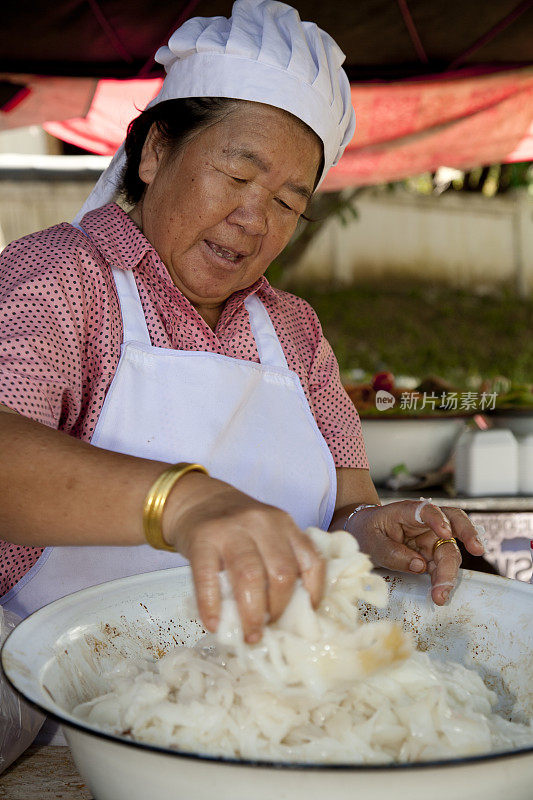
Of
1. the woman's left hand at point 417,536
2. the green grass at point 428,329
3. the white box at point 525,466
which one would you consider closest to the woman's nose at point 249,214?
the woman's left hand at point 417,536

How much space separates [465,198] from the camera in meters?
9.68

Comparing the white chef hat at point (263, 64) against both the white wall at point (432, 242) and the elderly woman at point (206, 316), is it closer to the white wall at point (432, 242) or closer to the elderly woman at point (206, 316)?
the elderly woman at point (206, 316)

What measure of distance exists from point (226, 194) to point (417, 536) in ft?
2.40

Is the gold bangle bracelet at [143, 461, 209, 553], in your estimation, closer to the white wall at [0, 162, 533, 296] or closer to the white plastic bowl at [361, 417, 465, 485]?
the white plastic bowl at [361, 417, 465, 485]

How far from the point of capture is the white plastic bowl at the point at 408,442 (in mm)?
2703

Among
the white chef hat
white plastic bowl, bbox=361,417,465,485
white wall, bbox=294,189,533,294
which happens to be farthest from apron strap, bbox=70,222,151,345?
white wall, bbox=294,189,533,294

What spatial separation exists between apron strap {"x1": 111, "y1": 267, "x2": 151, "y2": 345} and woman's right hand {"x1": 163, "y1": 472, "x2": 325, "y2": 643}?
722 millimetres

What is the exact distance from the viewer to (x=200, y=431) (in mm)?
1450

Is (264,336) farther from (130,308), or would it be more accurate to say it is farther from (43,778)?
(43,778)

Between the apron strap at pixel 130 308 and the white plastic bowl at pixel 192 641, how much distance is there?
466mm

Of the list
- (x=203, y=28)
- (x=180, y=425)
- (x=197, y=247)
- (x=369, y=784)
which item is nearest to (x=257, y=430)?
(x=180, y=425)

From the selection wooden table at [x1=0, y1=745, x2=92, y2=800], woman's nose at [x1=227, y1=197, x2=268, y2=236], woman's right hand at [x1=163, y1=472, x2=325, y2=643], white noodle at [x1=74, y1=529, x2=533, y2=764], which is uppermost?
woman's nose at [x1=227, y1=197, x2=268, y2=236]

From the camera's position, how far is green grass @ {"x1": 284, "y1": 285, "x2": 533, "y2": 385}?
30.2 feet

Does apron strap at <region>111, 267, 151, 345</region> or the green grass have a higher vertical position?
apron strap at <region>111, 267, 151, 345</region>
